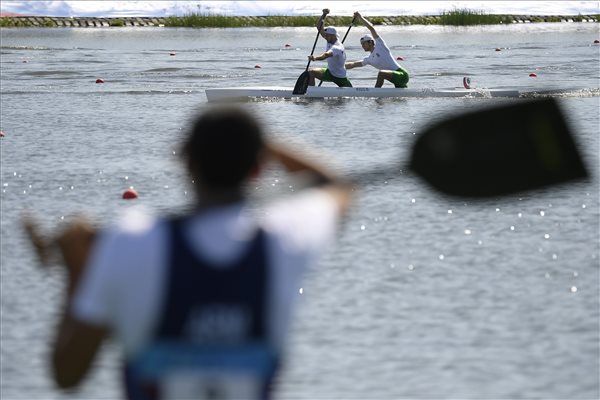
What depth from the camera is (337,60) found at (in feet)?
83.6

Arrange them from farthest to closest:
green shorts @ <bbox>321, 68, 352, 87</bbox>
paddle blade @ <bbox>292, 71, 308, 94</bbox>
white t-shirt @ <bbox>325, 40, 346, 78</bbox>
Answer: green shorts @ <bbox>321, 68, 352, 87</bbox>, white t-shirt @ <bbox>325, 40, 346, 78</bbox>, paddle blade @ <bbox>292, 71, 308, 94</bbox>

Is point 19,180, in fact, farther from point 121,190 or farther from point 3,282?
point 3,282

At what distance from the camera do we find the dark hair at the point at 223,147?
10.8 ft

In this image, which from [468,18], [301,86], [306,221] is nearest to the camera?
[306,221]

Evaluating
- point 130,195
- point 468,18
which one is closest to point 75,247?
point 130,195

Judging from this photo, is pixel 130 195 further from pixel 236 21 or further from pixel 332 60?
pixel 236 21

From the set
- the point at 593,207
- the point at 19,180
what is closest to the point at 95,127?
the point at 19,180

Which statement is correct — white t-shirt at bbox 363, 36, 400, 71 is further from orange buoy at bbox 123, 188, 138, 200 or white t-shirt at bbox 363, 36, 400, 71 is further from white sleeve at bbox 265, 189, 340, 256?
white sleeve at bbox 265, 189, 340, 256

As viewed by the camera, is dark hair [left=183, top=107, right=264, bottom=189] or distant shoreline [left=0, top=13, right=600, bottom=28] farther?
distant shoreline [left=0, top=13, right=600, bottom=28]

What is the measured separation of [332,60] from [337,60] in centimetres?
9

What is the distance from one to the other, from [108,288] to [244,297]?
0.98 feet

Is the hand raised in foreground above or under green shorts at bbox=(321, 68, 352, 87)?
above

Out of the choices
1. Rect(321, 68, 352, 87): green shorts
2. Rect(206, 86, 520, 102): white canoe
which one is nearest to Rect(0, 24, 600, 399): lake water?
Rect(206, 86, 520, 102): white canoe

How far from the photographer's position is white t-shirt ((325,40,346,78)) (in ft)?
82.3
